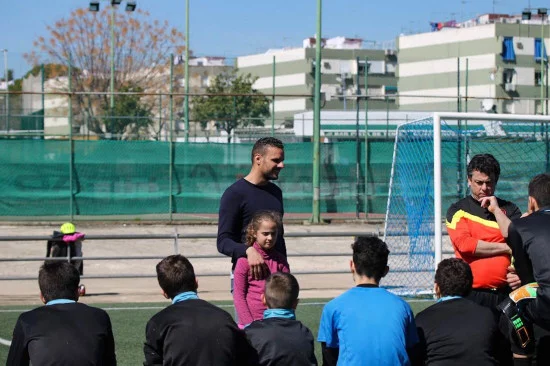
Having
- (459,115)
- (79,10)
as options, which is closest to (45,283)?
(459,115)

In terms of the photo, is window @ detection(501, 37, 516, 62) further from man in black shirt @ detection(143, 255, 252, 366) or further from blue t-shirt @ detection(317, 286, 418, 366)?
man in black shirt @ detection(143, 255, 252, 366)

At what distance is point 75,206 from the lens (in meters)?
25.0

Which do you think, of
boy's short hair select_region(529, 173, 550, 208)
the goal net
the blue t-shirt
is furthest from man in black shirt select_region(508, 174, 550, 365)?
the goal net

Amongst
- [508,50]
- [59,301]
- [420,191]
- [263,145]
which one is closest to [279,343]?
[59,301]

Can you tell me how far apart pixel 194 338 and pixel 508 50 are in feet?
247

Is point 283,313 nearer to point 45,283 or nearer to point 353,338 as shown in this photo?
point 353,338

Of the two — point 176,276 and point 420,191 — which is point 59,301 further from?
point 420,191

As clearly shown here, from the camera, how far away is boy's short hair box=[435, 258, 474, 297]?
18.9ft

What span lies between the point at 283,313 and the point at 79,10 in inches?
1729

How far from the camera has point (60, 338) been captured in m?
5.22

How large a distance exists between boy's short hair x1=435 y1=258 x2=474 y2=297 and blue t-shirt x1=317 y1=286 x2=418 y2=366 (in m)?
0.46

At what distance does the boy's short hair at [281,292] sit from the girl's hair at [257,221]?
697 mm

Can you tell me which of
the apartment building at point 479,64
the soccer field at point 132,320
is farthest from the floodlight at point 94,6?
the apartment building at point 479,64

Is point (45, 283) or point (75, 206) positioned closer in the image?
point (45, 283)
